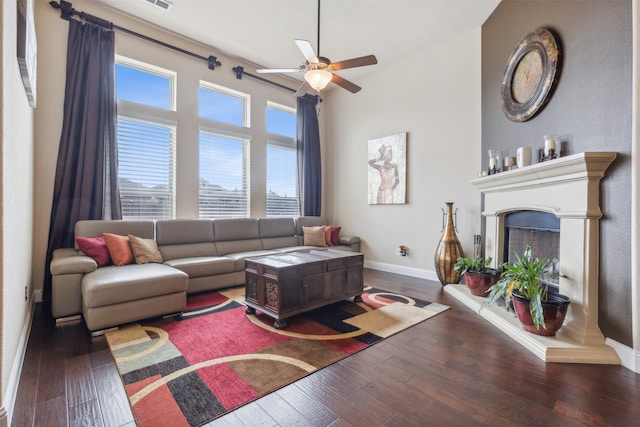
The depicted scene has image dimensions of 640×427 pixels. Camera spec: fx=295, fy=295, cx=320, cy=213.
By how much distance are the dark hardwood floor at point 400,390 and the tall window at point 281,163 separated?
3693 mm

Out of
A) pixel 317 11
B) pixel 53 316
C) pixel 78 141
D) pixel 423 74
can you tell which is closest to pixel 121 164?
pixel 78 141

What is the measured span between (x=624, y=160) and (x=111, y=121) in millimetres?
5155

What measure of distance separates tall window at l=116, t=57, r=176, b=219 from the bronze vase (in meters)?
3.92

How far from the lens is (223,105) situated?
4.99 meters

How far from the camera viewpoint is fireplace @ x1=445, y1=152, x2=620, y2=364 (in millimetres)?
2170

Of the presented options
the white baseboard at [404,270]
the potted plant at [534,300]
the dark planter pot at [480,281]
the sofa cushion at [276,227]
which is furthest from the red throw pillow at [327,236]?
the potted plant at [534,300]

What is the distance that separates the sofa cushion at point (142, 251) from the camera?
3.37 m

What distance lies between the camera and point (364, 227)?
221 inches

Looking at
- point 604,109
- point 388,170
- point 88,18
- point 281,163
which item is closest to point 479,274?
point 604,109

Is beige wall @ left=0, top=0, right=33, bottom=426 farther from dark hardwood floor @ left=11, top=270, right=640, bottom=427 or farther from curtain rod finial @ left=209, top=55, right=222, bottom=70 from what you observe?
curtain rod finial @ left=209, top=55, right=222, bottom=70

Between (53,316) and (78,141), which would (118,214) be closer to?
(78,141)

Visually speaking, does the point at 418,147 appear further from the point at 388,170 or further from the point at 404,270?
the point at 404,270

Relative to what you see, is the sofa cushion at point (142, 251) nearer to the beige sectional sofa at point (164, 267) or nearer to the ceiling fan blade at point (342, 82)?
the beige sectional sofa at point (164, 267)

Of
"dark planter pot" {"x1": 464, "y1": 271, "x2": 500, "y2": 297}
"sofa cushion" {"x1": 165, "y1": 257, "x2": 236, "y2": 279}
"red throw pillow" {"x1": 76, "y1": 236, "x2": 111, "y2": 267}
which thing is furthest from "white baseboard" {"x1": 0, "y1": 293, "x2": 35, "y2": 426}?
"dark planter pot" {"x1": 464, "y1": 271, "x2": 500, "y2": 297}
